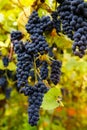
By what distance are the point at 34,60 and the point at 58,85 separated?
1106 mm

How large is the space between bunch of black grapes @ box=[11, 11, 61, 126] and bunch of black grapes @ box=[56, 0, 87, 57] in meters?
0.11

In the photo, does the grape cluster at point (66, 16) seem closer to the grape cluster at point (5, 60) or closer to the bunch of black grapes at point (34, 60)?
the bunch of black grapes at point (34, 60)

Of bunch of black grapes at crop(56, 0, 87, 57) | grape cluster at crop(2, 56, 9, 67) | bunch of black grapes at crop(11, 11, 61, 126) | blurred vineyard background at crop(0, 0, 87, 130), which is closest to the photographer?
bunch of black grapes at crop(56, 0, 87, 57)

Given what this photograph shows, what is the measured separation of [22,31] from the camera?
142 centimetres

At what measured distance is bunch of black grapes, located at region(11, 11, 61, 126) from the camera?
1.23 meters

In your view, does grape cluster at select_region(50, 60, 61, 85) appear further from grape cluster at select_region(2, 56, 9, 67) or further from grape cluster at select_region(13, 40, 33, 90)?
grape cluster at select_region(2, 56, 9, 67)

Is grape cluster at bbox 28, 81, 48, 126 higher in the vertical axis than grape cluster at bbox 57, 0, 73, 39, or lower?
lower

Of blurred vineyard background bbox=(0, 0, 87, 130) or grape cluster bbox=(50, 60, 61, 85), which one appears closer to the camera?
grape cluster bbox=(50, 60, 61, 85)

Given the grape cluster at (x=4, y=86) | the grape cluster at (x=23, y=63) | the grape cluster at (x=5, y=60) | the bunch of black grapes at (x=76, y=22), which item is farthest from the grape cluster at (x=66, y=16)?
the grape cluster at (x=4, y=86)

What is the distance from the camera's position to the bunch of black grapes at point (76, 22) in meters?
1.05

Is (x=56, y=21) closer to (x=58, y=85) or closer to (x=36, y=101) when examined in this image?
(x=36, y=101)

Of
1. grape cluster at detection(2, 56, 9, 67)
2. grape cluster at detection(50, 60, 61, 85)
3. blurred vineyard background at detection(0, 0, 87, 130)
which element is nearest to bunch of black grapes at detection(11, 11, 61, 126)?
grape cluster at detection(50, 60, 61, 85)

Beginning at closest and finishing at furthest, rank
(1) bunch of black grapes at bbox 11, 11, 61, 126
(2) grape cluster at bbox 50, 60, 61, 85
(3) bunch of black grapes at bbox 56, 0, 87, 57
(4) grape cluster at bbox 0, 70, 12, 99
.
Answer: (3) bunch of black grapes at bbox 56, 0, 87, 57, (1) bunch of black grapes at bbox 11, 11, 61, 126, (2) grape cluster at bbox 50, 60, 61, 85, (4) grape cluster at bbox 0, 70, 12, 99

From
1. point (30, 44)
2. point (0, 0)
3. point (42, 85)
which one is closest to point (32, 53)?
point (30, 44)
